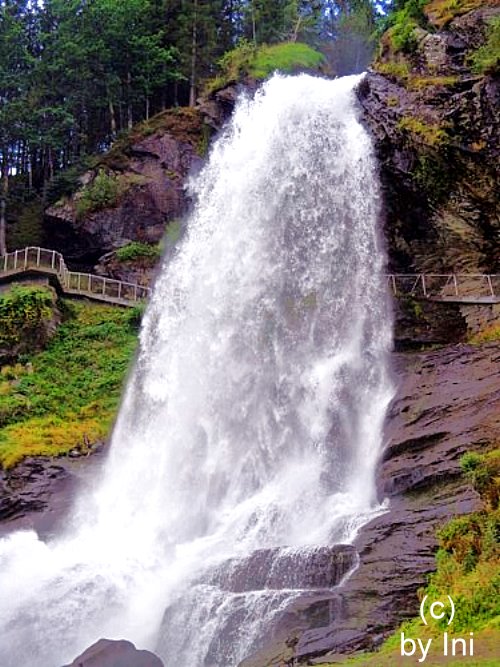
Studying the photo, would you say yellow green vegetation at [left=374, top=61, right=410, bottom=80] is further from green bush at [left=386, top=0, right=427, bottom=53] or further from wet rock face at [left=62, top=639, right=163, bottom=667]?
wet rock face at [left=62, top=639, right=163, bottom=667]

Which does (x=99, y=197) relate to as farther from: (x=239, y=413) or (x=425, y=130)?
(x=239, y=413)

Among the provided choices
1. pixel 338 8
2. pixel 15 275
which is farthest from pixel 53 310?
pixel 338 8

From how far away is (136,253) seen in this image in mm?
33750

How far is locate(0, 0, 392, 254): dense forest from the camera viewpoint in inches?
1566

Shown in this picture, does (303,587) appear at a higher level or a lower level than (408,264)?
lower

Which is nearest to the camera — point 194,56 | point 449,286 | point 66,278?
point 449,286

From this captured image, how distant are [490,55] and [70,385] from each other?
1651 cm

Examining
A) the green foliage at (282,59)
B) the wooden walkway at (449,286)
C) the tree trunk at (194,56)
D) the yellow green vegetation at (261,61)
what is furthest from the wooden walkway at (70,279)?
the tree trunk at (194,56)

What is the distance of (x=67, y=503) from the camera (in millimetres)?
21250

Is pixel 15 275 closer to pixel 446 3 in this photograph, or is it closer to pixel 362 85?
pixel 362 85

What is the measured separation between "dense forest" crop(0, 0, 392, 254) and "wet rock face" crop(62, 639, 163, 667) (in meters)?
26.6

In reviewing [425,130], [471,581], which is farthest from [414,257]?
[471,581]

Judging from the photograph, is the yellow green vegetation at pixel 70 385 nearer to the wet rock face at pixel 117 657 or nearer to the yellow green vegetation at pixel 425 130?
the wet rock face at pixel 117 657

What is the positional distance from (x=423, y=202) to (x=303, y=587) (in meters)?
14.8
